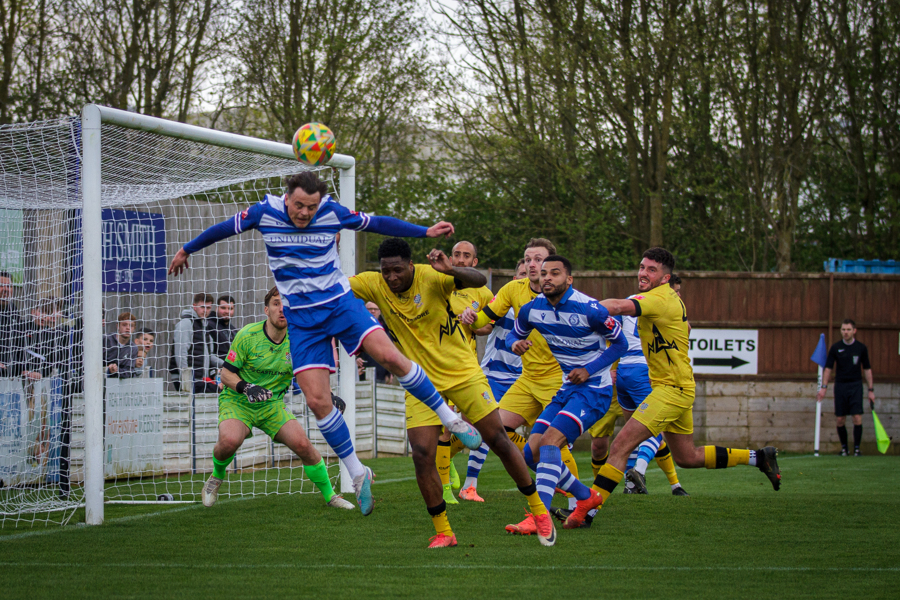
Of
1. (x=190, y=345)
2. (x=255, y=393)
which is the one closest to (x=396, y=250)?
(x=255, y=393)

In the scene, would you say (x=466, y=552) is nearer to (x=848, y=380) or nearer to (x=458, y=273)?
(x=458, y=273)

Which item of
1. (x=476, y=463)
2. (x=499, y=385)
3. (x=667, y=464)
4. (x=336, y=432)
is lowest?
(x=667, y=464)

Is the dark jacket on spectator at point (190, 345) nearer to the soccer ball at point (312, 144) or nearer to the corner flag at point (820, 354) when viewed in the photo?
the soccer ball at point (312, 144)

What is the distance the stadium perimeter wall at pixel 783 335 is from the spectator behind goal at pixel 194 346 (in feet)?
20.9

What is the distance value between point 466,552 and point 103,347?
524cm

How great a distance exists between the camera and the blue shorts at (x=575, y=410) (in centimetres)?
685

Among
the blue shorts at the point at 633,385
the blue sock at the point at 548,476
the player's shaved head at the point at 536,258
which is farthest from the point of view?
the blue shorts at the point at 633,385

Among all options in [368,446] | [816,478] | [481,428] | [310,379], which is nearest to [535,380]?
[481,428]

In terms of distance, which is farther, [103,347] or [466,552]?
[103,347]

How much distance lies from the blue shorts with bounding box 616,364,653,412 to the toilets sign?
7.91 meters

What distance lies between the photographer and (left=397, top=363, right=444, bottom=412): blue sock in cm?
574

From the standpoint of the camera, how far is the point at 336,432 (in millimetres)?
6070

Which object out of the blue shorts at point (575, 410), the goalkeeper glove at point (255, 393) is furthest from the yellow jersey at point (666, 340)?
the goalkeeper glove at point (255, 393)

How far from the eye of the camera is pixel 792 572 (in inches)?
208
